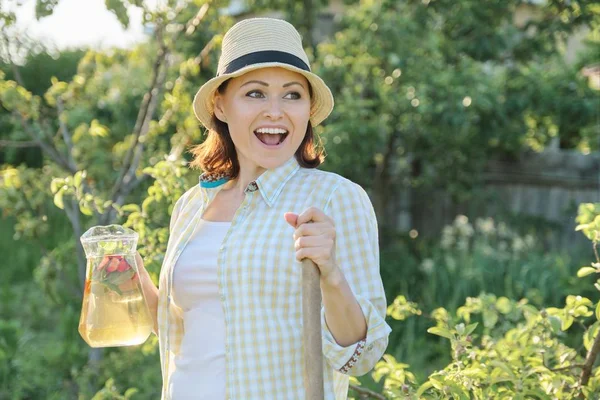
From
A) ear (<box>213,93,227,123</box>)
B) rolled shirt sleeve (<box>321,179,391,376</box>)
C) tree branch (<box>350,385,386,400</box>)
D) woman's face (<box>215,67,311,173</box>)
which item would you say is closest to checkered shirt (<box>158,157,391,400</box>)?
rolled shirt sleeve (<box>321,179,391,376</box>)

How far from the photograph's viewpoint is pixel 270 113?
1.72m

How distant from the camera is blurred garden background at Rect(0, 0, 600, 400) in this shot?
2.62 meters

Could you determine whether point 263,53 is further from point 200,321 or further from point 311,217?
point 200,321

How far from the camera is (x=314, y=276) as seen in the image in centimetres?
140

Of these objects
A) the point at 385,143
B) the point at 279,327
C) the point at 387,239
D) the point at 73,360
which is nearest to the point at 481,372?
the point at 279,327

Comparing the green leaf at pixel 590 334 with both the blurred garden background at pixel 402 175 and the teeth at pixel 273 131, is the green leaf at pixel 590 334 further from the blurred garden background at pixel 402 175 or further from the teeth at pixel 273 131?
the teeth at pixel 273 131

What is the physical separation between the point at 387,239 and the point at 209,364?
17.2 feet

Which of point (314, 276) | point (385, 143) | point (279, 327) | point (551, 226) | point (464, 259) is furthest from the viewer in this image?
point (551, 226)

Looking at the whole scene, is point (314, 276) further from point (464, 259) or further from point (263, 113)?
point (464, 259)

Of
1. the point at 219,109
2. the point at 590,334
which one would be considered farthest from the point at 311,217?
the point at 590,334

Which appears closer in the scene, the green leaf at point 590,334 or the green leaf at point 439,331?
the green leaf at point 439,331

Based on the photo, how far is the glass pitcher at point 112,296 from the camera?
183cm

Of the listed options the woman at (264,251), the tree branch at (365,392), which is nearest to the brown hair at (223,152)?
the woman at (264,251)

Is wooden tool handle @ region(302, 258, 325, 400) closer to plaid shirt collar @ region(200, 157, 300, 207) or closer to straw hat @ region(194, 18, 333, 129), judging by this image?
plaid shirt collar @ region(200, 157, 300, 207)
